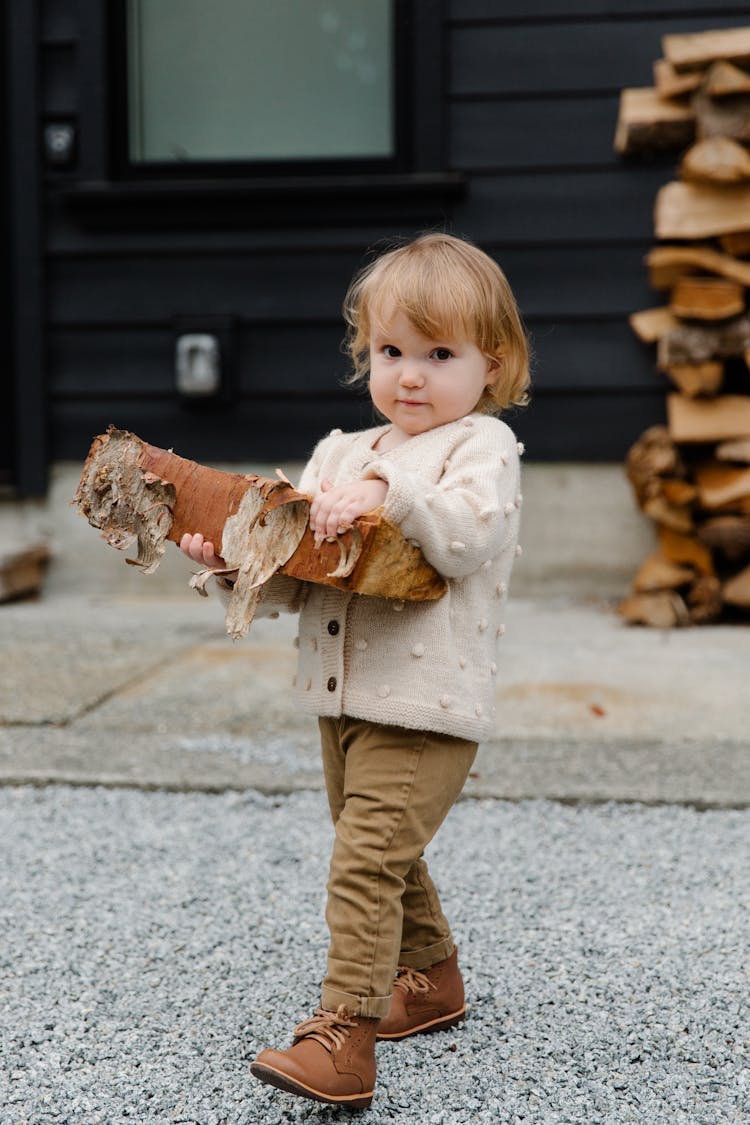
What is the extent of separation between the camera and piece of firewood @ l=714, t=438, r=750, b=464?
3.94 meters

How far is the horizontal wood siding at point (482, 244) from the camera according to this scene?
14.1 feet

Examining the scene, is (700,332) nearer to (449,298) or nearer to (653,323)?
(653,323)

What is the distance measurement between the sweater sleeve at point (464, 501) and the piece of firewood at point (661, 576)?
2.56m

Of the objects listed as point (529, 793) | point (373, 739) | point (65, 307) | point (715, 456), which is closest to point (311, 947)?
point (373, 739)

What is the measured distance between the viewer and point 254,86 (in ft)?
15.1

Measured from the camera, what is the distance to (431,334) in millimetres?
1521

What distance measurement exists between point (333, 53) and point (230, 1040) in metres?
3.90

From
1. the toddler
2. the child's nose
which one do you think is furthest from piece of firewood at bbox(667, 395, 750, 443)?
the child's nose

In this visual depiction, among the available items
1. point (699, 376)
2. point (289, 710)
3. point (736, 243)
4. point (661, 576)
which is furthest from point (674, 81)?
point (289, 710)

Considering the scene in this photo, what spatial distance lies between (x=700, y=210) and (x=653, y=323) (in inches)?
15.7

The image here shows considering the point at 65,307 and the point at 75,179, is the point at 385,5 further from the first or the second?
the point at 65,307

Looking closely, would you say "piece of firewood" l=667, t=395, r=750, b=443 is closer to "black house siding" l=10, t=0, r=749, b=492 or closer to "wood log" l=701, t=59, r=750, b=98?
"black house siding" l=10, t=0, r=749, b=492

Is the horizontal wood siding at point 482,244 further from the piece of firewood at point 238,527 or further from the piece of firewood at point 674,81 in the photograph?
the piece of firewood at point 238,527

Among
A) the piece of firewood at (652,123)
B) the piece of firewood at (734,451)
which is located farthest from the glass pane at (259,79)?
the piece of firewood at (734,451)
